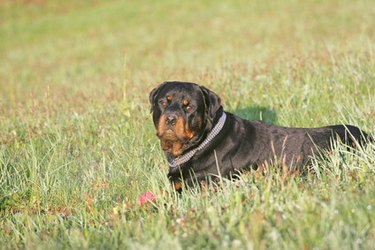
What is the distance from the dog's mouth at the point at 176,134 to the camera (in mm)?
4895

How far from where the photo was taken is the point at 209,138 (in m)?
5.14

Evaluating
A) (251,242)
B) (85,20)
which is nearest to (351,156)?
(251,242)

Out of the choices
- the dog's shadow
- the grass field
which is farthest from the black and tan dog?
the dog's shadow

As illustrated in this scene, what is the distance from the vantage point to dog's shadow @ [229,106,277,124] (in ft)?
22.4

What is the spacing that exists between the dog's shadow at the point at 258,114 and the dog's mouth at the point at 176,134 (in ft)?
6.16

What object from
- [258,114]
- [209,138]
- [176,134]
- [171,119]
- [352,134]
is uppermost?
[171,119]

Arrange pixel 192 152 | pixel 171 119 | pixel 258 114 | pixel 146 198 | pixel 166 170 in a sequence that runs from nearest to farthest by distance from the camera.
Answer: pixel 146 198
pixel 171 119
pixel 192 152
pixel 166 170
pixel 258 114

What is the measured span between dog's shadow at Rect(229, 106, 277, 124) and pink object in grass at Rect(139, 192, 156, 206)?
257 cm

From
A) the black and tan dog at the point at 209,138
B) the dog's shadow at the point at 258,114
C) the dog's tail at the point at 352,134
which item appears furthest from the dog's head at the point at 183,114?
the dog's shadow at the point at 258,114

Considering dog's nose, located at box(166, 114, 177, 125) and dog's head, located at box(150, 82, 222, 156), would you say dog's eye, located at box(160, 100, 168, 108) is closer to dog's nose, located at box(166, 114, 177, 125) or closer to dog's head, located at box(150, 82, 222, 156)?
dog's head, located at box(150, 82, 222, 156)

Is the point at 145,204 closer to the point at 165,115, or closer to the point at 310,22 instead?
the point at 165,115

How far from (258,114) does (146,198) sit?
3.04m

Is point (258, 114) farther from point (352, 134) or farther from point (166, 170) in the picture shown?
point (166, 170)

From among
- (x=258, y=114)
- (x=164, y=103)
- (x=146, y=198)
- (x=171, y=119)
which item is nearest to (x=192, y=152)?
(x=171, y=119)
